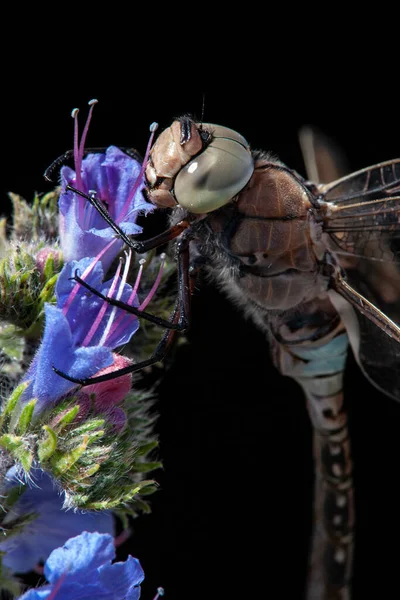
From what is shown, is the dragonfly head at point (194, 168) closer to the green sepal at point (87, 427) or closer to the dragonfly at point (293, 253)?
the dragonfly at point (293, 253)

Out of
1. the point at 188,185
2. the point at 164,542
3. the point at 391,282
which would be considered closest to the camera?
the point at 188,185

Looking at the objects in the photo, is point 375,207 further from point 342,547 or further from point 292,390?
point 292,390

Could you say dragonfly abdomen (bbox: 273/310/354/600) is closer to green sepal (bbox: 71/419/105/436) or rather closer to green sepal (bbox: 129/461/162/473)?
green sepal (bbox: 129/461/162/473)

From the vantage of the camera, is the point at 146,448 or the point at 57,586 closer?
the point at 57,586

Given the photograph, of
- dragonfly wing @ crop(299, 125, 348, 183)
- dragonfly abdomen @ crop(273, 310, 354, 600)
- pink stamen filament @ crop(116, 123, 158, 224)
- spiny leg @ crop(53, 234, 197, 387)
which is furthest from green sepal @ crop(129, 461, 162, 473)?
dragonfly wing @ crop(299, 125, 348, 183)

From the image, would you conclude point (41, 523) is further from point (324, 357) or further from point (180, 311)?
point (324, 357)

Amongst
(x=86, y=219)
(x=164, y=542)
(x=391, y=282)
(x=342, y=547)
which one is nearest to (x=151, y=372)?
(x=86, y=219)

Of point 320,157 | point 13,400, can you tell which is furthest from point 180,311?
point 320,157
